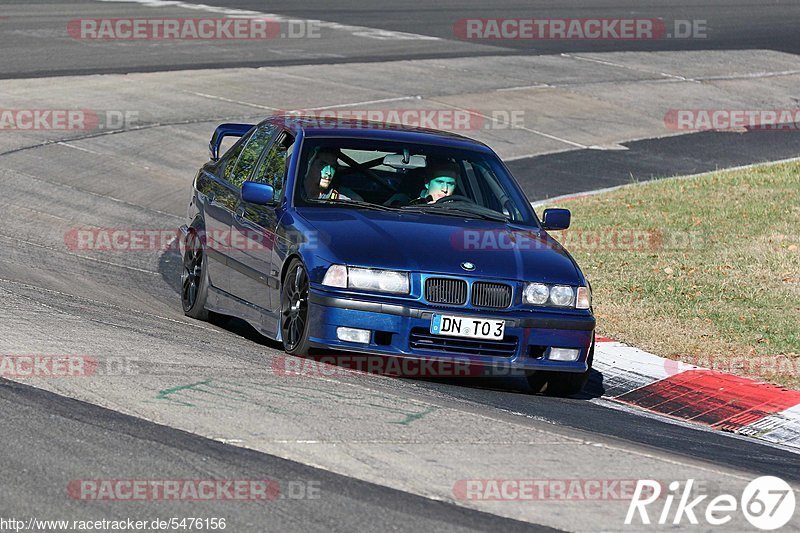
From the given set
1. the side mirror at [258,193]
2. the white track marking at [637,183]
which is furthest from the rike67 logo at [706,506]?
the white track marking at [637,183]

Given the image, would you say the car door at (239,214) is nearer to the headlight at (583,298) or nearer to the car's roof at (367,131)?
Answer: the car's roof at (367,131)

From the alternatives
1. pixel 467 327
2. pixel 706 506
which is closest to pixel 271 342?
pixel 467 327

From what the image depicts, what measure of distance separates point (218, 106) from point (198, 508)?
16.0 metres

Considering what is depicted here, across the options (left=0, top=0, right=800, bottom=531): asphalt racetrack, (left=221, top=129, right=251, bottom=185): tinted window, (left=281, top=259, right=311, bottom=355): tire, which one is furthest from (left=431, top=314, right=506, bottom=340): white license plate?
(left=221, top=129, right=251, bottom=185): tinted window

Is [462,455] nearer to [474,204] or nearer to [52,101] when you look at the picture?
[474,204]

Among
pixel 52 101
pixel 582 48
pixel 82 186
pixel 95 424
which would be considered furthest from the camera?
pixel 582 48

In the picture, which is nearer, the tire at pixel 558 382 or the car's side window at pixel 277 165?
the tire at pixel 558 382

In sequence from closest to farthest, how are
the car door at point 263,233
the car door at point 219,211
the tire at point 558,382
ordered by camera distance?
the tire at point 558,382 → the car door at point 263,233 → the car door at point 219,211

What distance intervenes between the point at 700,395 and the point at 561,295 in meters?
1.47

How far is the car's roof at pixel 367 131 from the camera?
9969mm

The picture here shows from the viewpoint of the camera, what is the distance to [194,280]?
427 inches

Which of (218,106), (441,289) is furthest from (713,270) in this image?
(218,106)

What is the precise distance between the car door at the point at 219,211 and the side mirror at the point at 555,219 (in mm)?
2210

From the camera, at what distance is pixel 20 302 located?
932 centimetres
